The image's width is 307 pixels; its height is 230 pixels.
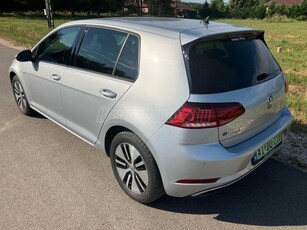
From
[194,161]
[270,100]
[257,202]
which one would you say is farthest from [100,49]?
[257,202]

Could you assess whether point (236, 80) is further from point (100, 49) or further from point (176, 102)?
point (100, 49)

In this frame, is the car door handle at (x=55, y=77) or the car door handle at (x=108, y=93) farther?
the car door handle at (x=55, y=77)

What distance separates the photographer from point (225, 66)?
2650 mm

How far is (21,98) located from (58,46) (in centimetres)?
150

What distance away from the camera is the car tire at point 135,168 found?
272cm

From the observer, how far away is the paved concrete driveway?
108 inches

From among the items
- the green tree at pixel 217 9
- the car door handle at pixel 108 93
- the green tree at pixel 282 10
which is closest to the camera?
the car door handle at pixel 108 93

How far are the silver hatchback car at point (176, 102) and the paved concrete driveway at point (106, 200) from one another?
0.23 meters

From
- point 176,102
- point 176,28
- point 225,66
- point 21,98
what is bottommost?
point 21,98

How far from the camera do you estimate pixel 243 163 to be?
8.59ft

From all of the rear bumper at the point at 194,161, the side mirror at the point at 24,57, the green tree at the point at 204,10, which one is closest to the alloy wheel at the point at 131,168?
the rear bumper at the point at 194,161

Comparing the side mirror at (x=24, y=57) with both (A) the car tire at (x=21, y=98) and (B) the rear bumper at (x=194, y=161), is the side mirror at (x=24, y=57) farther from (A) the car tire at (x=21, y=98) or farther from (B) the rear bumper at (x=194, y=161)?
(B) the rear bumper at (x=194, y=161)

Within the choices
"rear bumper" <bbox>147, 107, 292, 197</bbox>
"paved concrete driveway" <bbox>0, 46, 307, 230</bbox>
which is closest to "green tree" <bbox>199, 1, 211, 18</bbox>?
"paved concrete driveway" <bbox>0, 46, 307, 230</bbox>

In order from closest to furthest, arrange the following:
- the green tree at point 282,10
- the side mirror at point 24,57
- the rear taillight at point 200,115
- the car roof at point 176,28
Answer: the rear taillight at point 200,115 < the car roof at point 176,28 < the side mirror at point 24,57 < the green tree at point 282,10
